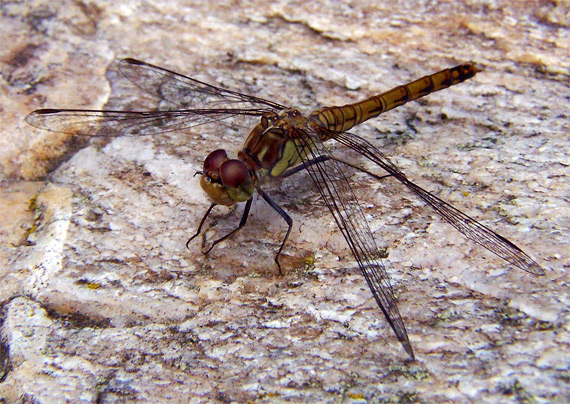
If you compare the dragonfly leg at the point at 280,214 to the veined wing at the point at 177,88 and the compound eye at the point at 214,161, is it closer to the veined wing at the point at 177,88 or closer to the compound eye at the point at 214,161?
the compound eye at the point at 214,161

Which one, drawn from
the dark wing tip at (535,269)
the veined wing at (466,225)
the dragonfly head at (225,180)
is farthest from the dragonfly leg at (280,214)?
the dark wing tip at (535,269)

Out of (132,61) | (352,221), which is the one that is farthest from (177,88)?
(352,221)

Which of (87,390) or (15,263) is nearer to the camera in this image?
(87,390)

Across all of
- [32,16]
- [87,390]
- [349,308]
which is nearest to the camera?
[87,390]

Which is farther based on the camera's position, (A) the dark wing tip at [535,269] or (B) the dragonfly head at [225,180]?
(B) the dragonfly head at [225,180]

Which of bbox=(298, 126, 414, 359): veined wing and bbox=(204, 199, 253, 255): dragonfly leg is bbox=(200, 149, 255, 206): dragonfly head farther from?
bbox=(298, 126, 414, 359): veined wing

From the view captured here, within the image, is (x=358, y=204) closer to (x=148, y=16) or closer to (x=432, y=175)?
(x=432, y=175)

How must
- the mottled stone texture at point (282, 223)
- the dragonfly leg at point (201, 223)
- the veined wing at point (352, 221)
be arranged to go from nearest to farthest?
the mottled stone texture at point (282, 223) → the veined wing at point (352, 221) → the dragonfly leg at point (201, 223)

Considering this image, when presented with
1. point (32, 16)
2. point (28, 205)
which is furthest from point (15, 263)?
point (32, 16)
